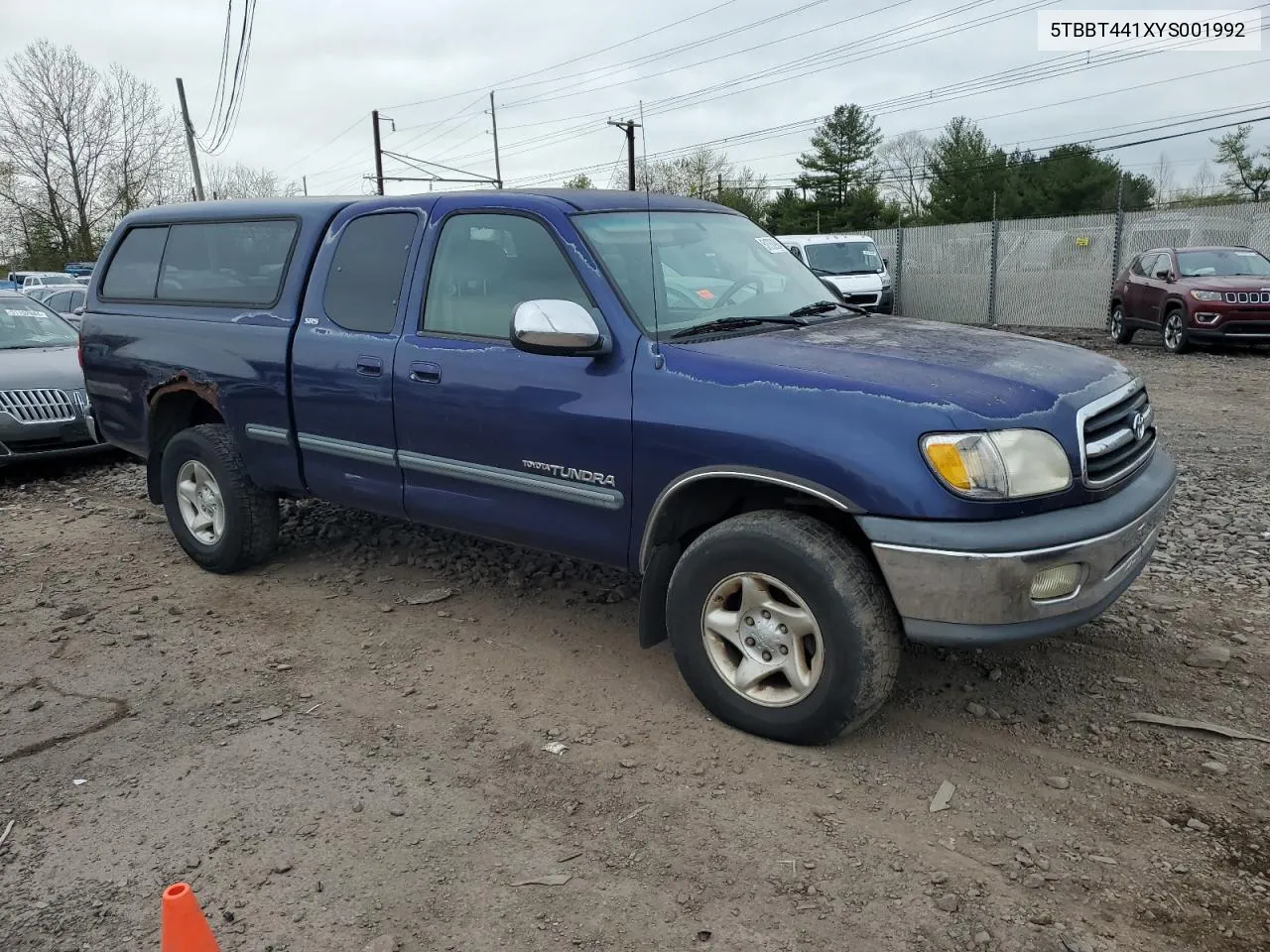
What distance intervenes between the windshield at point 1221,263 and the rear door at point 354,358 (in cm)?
1309

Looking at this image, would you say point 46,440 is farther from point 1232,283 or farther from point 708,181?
point 708,181

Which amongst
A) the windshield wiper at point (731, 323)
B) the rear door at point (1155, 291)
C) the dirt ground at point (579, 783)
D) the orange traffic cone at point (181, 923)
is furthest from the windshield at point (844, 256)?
the orange traffic cone at point (181, 923)

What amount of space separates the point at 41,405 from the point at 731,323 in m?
6.54

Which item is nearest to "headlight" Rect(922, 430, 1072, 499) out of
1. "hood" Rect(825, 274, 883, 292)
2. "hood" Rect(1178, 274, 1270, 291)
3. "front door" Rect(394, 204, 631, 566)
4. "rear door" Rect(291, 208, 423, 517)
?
"front door" Rect(394, 204, 631, 566)

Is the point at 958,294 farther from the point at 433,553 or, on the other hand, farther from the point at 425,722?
the point at 425,722

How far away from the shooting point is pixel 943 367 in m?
3.28

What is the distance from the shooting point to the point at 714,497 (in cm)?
356

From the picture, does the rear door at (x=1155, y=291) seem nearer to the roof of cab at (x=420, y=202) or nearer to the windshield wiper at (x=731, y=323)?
the roof of cab at (x=420, y=202)

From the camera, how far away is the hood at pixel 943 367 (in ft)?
10.0

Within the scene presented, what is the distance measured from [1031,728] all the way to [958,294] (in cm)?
1954

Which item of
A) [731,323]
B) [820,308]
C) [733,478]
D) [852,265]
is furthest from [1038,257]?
[733,478]

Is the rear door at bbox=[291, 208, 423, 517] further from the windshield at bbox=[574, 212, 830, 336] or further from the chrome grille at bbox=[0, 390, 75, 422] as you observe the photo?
the chrome grille at bbox=[0, 390, 75, 422]

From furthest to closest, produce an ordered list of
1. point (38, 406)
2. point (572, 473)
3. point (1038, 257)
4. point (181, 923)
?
point (1038, 257), point (38, 406), point (572, 473), point (181, 923)

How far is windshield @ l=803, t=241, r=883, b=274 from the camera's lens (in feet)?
62.2
